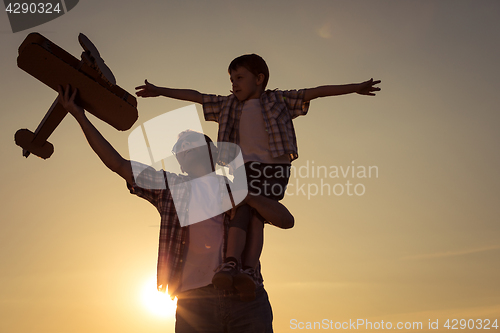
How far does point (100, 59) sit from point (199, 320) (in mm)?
1813

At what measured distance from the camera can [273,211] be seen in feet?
10.7

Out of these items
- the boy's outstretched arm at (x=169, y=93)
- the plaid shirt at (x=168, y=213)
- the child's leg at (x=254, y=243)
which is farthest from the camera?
the boy's outstretched arm at (x=169, y=93)

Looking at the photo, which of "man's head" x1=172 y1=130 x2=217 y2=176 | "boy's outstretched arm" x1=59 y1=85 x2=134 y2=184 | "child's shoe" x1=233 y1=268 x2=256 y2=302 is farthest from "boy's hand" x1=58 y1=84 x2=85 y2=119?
"child's shoe" x1=233 y1=268 x2=256 y2=302

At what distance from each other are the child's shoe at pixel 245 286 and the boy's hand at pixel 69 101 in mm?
1538

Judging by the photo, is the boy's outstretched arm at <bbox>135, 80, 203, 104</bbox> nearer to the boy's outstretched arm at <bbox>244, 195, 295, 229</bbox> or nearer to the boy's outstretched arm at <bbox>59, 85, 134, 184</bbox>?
the boy's outstretched arm at <bbox>59, 85, 134, 184</bbox>

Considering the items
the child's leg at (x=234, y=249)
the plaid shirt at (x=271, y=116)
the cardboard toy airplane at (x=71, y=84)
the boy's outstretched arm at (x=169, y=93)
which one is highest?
the boy's outstretched arm at (x=169, y=93)

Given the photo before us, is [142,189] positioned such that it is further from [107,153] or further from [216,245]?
[216,245]

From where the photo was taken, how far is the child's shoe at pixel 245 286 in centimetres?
281

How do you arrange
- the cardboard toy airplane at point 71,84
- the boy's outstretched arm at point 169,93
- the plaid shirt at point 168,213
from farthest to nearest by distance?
the boy's outstretched arm at point 169,93 < the plaid shirt at point 168,213 < the cardboard toy airplane at point 71,84

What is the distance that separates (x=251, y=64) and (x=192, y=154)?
3.71ft

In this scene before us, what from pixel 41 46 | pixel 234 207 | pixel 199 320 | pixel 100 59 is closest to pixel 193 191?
pixel 234 207

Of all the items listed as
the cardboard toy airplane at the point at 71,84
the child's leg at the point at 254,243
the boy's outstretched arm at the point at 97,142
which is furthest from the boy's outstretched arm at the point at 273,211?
the cardboard toy airplane at the point at 71,84

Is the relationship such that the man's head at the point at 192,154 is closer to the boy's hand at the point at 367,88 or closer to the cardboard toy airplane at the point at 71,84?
the cardboard toy airplane at the point at 71,84

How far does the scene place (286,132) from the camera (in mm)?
3801
